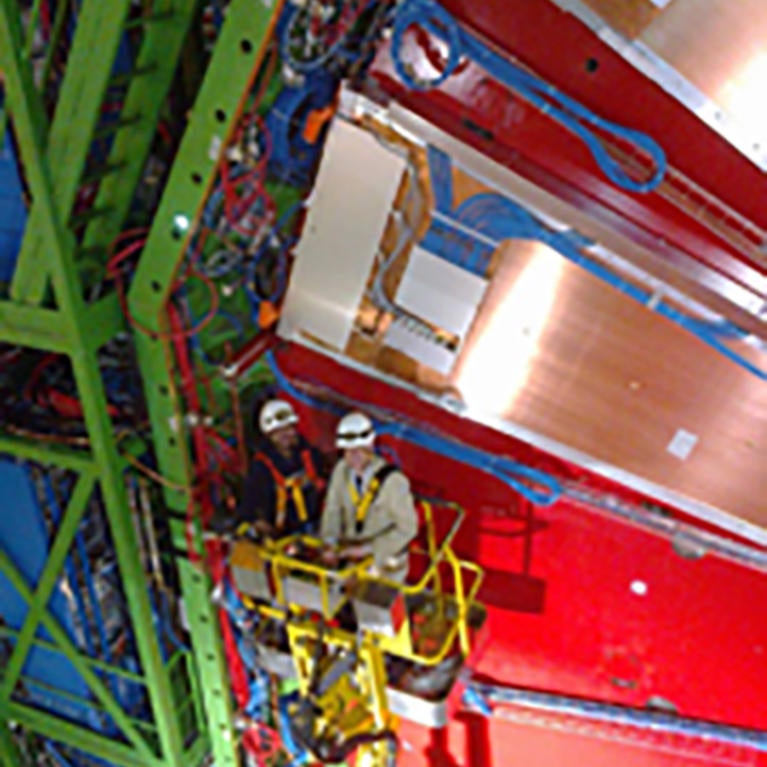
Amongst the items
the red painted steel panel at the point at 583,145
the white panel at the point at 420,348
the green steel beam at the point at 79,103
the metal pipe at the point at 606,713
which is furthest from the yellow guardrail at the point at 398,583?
the green steel beam at the point at 79,103

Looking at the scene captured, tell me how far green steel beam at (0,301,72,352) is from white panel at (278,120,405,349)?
2.59ft

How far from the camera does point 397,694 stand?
2.84 metres

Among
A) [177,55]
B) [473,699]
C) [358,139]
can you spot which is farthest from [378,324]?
[473,699]

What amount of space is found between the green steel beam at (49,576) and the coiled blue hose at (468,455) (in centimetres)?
91

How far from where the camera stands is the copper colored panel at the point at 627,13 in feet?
6.23

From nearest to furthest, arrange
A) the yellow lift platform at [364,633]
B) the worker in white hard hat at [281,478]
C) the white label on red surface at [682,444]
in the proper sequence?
the white label on red surface at [682,444] < the yellow lift platform at [364,633] < the worker in white hard hat at [281,478]

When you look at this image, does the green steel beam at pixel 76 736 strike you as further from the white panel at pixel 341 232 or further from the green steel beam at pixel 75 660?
the white panel at pixel 341 232

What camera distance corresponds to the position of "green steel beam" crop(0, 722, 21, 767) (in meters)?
3.68

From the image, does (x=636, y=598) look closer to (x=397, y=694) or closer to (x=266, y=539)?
(x=397, y=694)

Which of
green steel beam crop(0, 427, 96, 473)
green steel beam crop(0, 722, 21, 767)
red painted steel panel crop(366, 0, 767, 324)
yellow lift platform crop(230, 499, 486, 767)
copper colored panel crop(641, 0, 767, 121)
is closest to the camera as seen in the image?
copper colored panel crop(641, 0, 767, 121)

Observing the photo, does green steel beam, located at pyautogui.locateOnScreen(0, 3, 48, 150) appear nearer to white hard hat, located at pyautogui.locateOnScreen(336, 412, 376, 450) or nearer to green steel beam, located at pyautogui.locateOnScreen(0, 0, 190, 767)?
green steel beam, located at pyautogui.locateOnScreen(0, 0, 190, 767)

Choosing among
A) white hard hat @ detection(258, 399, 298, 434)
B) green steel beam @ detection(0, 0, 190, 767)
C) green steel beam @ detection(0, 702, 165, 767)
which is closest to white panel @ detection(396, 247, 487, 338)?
white hard hat @ detection(258, 399, 298, 434)

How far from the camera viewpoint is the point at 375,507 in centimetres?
266

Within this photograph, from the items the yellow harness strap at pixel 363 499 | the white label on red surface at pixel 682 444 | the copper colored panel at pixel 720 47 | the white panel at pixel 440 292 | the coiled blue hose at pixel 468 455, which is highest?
the copper colored panel at pixel 720 47
